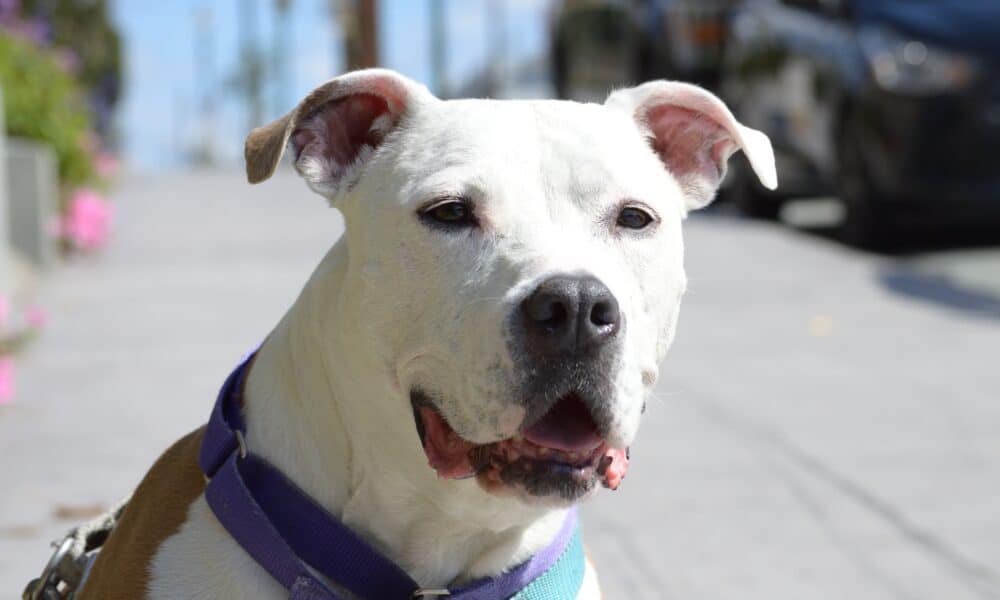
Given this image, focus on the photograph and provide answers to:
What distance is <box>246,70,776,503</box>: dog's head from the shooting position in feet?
8.20

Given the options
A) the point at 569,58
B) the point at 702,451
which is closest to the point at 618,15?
the point at 569,58

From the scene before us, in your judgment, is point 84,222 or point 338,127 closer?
point 338,127

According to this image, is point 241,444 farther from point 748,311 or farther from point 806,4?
point 806,4

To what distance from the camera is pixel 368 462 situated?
2711mm

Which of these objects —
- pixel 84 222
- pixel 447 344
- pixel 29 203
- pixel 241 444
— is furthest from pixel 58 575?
pixel 84 222

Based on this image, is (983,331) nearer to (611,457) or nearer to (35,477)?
(35,477)

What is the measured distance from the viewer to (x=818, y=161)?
10586 millimetres

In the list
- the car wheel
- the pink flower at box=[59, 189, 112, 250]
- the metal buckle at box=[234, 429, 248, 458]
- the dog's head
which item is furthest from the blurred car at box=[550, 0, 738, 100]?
the metal buckle at box=[234, 429, 248, 458]

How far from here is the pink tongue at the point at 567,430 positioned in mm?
2551

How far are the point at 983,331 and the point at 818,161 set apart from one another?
2911 mm

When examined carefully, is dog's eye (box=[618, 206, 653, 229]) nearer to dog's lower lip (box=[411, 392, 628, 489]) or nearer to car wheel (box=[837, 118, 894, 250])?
dog's lower lip (box=[411, 392, 628, 489])

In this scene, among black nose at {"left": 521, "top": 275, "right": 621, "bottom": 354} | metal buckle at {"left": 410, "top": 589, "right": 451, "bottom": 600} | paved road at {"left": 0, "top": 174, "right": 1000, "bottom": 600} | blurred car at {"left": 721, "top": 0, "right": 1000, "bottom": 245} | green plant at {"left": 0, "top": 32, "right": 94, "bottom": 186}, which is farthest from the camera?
green plant at {"left": 0, "top": 32, "right": 94, "bottom": 186}

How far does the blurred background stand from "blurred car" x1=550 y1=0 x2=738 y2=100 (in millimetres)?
41

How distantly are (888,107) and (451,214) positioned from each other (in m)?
7.29
